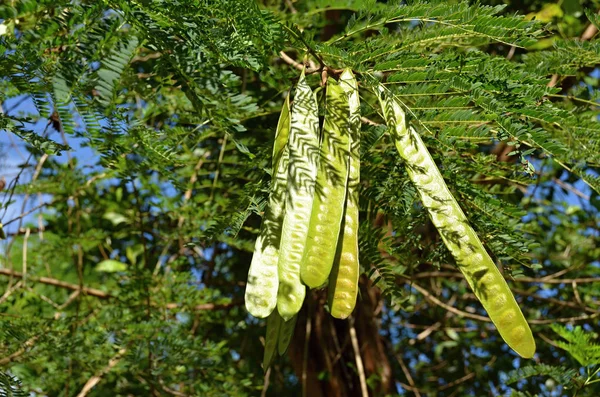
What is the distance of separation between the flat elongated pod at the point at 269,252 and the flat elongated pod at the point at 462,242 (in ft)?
0.41

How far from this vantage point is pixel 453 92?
0.71 meters

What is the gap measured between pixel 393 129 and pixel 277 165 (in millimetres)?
128

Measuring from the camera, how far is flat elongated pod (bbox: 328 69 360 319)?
0.64 metres

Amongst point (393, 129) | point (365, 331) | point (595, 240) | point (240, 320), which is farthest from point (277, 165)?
point (595, 240)

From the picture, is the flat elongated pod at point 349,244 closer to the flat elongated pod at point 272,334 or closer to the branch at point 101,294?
the flat elongated pod at point 272,334

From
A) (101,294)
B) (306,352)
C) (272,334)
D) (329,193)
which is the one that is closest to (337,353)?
(306,352)

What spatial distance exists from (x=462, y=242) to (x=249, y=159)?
1.09 feet

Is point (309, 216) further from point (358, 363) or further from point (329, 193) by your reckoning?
point (358, 363)

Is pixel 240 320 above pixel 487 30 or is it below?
below

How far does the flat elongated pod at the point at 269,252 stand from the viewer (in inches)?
26.0

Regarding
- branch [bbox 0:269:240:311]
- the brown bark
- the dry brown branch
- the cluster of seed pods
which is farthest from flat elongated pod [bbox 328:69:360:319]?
the brown bark

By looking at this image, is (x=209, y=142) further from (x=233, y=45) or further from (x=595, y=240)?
(x=595, y=240)

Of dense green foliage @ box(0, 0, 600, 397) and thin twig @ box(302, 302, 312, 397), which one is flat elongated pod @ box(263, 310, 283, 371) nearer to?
dense green foliage @ box(0, 0, 600, 397)

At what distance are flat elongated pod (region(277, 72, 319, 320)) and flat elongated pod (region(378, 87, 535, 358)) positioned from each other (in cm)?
9
